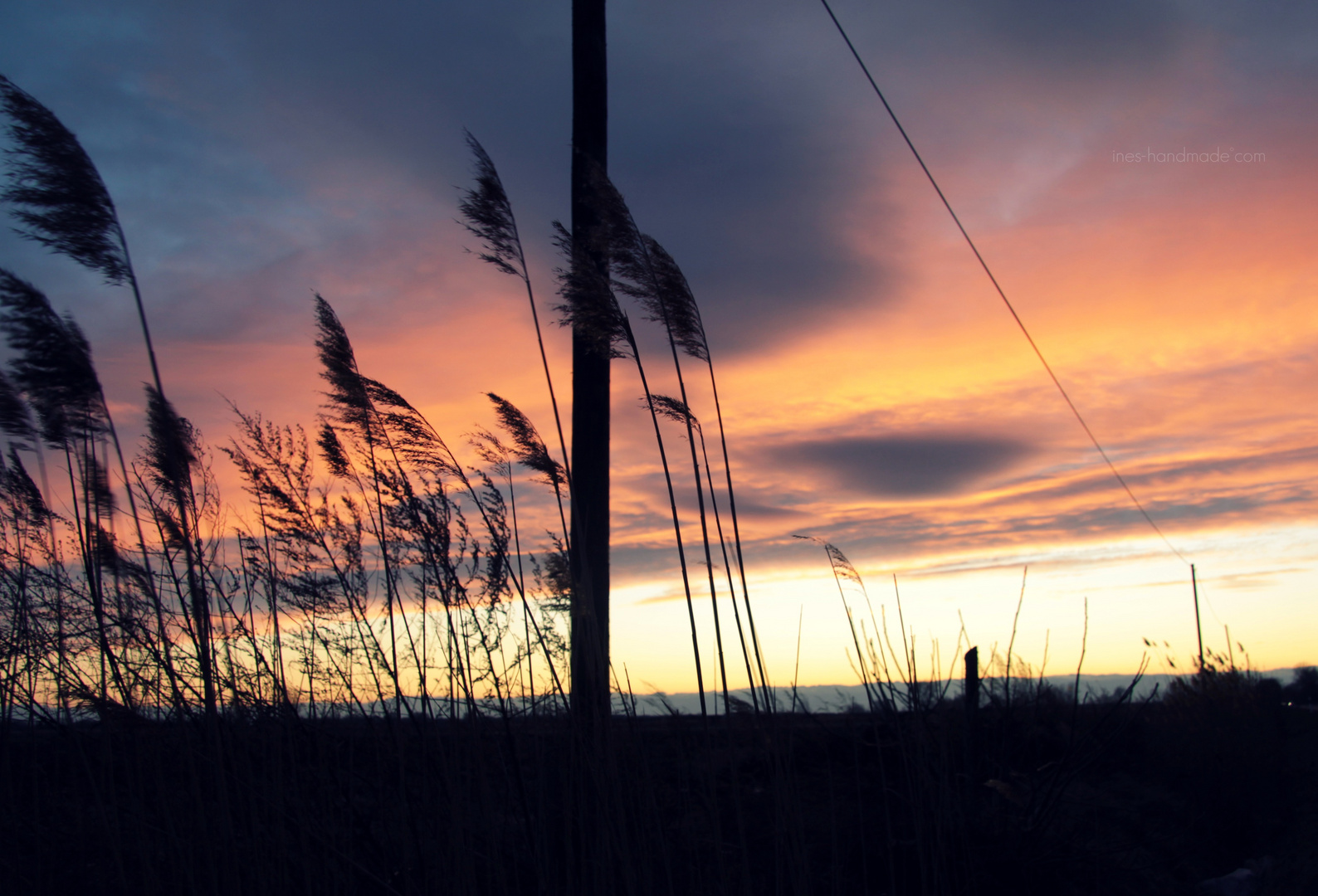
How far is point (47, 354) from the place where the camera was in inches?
121

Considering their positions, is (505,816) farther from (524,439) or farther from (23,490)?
(23,490)

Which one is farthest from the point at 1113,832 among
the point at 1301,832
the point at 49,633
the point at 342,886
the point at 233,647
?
the point at 49,633

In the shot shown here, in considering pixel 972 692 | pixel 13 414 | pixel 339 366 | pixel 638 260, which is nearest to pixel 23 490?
pixel 13 414

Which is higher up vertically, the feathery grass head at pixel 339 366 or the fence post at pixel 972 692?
the feathery grass head at pixel 339 366

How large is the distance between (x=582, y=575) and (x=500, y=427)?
714mm

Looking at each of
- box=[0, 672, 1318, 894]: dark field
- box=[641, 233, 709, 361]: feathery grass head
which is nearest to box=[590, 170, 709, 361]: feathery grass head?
box=[641, 233, 709, 361]: feathery grass head

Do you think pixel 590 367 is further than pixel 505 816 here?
Yes

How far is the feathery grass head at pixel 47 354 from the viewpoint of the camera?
305 centimetres

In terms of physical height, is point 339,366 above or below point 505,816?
above

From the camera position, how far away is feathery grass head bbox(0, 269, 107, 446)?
305 centimetres

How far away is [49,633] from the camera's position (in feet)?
11.3

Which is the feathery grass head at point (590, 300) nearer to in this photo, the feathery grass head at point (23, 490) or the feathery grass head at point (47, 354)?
the feathery grass head at point (47, 354)

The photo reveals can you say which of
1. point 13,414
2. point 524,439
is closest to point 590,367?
point 524,439

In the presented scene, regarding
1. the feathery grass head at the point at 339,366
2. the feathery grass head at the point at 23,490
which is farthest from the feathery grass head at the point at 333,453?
the feathery grass head at the point at 23,490
